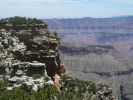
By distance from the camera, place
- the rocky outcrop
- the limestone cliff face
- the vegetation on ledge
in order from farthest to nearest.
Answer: the limestone cliff face < the rocky outcrop < the vegetation on ledge

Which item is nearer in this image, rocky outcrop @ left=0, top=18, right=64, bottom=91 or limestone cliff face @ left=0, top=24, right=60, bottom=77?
rocky outcrop @ left=0, top=18, right=64, bottom=91

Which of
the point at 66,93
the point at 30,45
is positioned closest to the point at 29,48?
the point at 30,45

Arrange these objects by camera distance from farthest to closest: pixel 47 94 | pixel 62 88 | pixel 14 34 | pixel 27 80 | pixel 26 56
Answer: pixel 14 34 < pixel 26 56 < pixel 62 88 < pixel 27 80 < pixel 47 94

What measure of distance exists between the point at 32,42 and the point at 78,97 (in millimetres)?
22777

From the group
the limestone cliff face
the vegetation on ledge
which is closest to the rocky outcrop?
the limestone cliff face

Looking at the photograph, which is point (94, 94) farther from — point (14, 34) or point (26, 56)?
point (14, 34)

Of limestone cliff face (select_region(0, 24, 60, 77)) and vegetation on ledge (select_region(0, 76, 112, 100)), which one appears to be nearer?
vegetation on ledge (select_region(0, 76, 112, 100))

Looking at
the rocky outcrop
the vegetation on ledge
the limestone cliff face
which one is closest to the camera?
the vegetation on ledge

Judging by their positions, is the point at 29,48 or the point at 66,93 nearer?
the point at 66,93

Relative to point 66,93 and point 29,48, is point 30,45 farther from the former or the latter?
point 66,93

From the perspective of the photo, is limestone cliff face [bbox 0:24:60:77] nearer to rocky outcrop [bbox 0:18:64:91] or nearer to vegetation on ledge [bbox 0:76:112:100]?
rocky outcrop [bbox 0:18:64:91]

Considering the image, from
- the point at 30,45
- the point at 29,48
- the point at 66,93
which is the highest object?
the point at 30,45

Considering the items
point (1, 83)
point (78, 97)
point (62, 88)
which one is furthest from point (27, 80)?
point (62, 88)

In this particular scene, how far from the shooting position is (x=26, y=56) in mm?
89062
